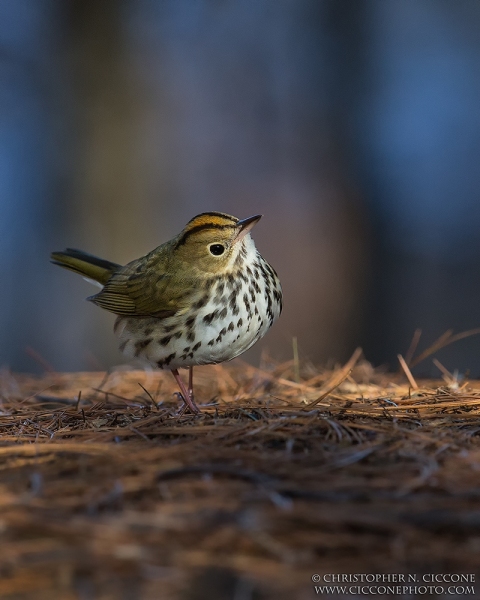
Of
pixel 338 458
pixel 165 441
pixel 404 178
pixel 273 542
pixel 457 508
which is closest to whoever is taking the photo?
→ pixel 273 542

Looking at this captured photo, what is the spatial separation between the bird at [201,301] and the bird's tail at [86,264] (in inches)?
29.1

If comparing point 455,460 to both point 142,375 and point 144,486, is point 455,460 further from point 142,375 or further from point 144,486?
point 142,375

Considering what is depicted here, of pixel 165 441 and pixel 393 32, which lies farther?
pixel 393 32

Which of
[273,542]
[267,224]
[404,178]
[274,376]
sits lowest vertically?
[273,542]

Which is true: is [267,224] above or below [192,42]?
below

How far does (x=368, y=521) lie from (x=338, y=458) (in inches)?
16.0

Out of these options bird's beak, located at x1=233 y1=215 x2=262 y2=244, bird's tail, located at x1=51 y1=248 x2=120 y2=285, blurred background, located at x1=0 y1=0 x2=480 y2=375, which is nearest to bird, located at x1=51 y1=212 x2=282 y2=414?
bird's beak, located at x1=233 y1=215 x2=262 y2=244

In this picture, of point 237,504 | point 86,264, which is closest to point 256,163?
point 86,264

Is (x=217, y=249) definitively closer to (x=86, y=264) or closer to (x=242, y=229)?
(x=242, y=229)

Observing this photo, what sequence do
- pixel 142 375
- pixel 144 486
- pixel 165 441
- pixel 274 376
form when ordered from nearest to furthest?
pixel 144 486 → pixel 165 441 → pixel 274 376 → pixel 142 375

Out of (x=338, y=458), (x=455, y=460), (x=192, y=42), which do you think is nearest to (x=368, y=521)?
(x=338, y=458)

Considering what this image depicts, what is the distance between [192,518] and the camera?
163 centimetres

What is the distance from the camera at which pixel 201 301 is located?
3492 millimetres

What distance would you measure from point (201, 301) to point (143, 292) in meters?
0.61
